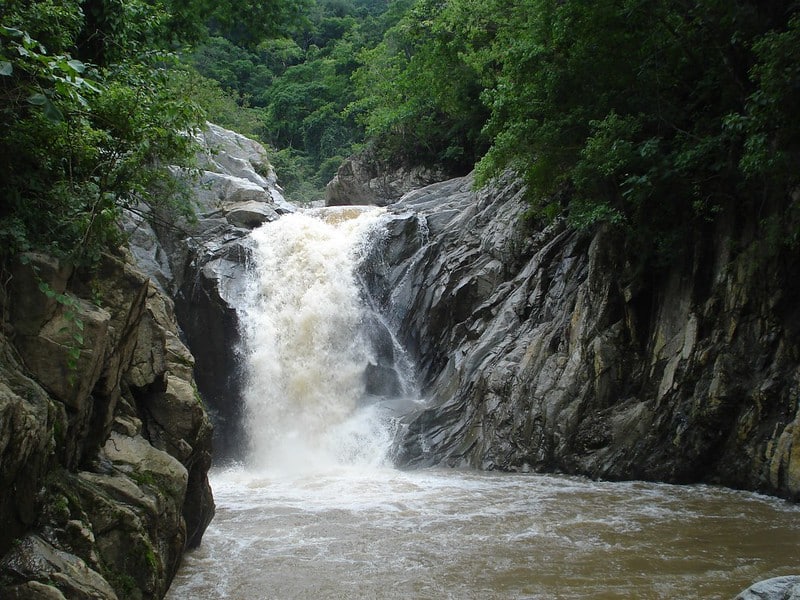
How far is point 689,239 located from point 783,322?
239cm

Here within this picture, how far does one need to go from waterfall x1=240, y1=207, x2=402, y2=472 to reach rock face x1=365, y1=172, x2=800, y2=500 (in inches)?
48.9

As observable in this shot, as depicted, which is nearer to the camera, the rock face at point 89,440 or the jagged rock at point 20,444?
the jagged rock at point 20,444

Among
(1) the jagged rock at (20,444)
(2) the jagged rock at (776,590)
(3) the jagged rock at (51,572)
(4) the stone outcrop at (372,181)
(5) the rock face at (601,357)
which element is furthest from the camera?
(4) the stone outcrop at (372,181)

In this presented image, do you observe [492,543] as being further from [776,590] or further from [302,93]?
[302,93]

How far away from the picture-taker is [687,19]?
11555 millimetres

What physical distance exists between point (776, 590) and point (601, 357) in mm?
9031

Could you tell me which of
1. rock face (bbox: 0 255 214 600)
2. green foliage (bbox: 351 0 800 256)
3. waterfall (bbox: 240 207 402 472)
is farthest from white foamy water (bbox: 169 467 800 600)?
green foliage (bbox: 351 0 800 256)

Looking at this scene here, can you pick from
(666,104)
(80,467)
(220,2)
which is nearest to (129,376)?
(80,467)

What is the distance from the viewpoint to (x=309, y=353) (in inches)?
668

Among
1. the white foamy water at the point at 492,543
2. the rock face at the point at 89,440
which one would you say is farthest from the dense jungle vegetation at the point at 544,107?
the white foamy water at the point at 492,543

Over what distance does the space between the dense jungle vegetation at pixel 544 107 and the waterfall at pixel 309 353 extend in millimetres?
5203

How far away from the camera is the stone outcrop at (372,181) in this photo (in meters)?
28.5

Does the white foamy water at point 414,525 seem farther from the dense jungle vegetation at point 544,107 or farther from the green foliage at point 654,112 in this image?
the green foliage at point 654,112

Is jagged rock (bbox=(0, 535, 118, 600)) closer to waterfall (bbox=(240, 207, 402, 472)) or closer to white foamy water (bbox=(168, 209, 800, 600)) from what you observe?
white foamy water (bbox=(168, 209, 800, 600))
